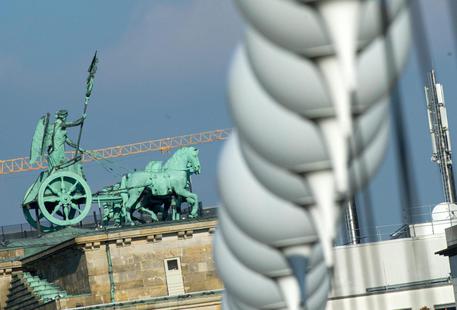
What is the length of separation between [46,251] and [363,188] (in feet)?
327

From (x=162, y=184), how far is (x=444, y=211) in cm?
1622

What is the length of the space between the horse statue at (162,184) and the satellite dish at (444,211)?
13.1 meters

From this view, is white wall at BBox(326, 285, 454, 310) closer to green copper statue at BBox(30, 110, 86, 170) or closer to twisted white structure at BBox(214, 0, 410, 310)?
green copper statue at BBox(30, 110, 86, 170)

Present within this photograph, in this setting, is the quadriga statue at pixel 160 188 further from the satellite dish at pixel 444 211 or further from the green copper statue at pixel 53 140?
the satellite dish at pixel 444 211

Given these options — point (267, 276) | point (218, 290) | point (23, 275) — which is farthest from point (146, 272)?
point (267, 276)

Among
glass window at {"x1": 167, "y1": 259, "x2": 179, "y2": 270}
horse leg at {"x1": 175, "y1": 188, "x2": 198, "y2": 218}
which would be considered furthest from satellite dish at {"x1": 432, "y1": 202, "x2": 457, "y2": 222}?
glass window at {"x1": 167, "y1": 259, "x2": 179, "y2": 270}

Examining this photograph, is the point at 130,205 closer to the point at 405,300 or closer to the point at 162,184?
the point at 162,184

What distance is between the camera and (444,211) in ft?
349

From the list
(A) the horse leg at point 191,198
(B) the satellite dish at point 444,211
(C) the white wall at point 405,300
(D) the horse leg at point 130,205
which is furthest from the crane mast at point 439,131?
(D) the horse leg at point 130,205

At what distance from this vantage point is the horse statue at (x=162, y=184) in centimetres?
9875

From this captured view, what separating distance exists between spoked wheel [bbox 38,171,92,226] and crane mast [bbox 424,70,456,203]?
19684 mm

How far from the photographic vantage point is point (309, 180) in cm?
955

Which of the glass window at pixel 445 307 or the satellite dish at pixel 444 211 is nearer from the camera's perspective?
the glass window at pixel 445 307

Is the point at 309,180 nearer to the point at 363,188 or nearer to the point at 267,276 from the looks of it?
the point at 363,188
